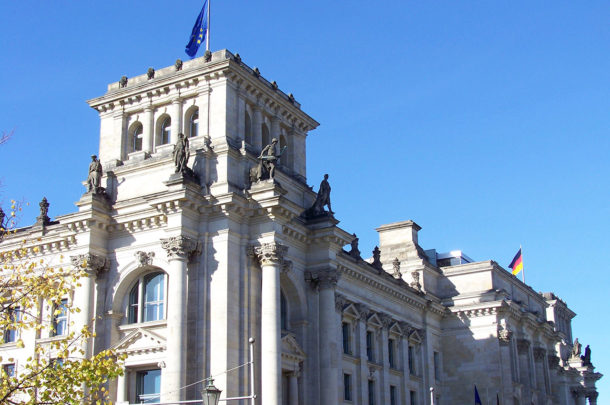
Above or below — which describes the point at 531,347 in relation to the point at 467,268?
below

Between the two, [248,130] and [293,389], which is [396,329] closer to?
[293,389]

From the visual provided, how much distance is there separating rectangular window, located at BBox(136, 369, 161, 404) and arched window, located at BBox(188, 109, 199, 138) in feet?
40.5

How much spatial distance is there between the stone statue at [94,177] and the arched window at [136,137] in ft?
10.1

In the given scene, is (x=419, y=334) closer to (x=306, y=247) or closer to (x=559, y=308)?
(x=306, y=247)

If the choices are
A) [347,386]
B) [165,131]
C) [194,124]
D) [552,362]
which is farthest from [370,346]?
[552,362]

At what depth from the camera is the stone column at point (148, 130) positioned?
4509 centimetres

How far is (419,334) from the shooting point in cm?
6253

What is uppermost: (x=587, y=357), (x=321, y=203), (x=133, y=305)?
(x=321, y=203)

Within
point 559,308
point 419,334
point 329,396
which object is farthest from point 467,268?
point 329,396

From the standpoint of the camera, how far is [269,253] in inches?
1599

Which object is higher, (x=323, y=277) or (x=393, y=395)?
(x=323, y=277)

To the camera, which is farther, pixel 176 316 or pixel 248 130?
pixel 248 130

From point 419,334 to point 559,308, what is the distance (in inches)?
1137

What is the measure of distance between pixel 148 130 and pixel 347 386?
1966 cm
